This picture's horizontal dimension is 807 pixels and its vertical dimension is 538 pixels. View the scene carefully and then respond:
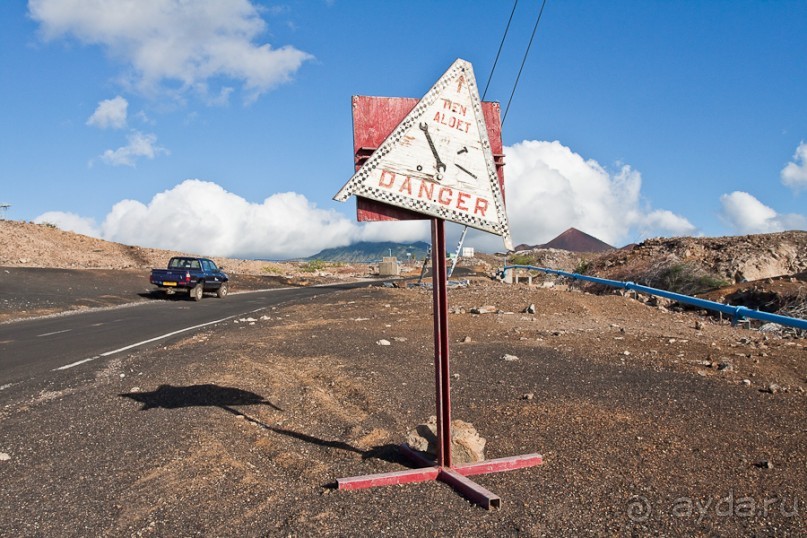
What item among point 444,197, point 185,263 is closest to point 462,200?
point 444,197

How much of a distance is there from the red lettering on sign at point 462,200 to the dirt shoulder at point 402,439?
1.87 metres

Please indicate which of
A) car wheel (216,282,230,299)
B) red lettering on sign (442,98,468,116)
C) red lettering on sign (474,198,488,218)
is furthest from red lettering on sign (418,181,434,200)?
car wheel (216,282,230,299)

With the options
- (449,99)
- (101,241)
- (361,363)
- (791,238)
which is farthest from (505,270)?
(101,241)

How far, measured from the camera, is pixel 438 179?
4.20 meters

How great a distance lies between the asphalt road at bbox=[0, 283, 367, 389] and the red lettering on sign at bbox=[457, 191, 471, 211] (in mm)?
6833

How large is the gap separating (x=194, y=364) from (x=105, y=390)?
162 centimetres

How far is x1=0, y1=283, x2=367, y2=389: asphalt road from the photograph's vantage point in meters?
9.59

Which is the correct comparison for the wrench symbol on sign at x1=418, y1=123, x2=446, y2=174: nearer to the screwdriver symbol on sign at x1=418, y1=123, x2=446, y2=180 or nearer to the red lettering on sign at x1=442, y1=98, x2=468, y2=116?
the screwdriver symbol on sign at x1=418, y1=123, x2=446, y2=180

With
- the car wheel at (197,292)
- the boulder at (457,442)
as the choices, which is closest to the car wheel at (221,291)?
the car wheel at (197,292)

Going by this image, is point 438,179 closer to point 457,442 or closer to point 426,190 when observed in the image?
point 426,190

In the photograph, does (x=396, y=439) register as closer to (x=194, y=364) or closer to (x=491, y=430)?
(x=491, y=430)

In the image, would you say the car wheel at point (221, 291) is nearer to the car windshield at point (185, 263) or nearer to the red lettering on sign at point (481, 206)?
the car windshield at point (185, 263)

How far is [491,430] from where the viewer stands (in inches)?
211

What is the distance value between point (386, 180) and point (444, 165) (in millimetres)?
441
